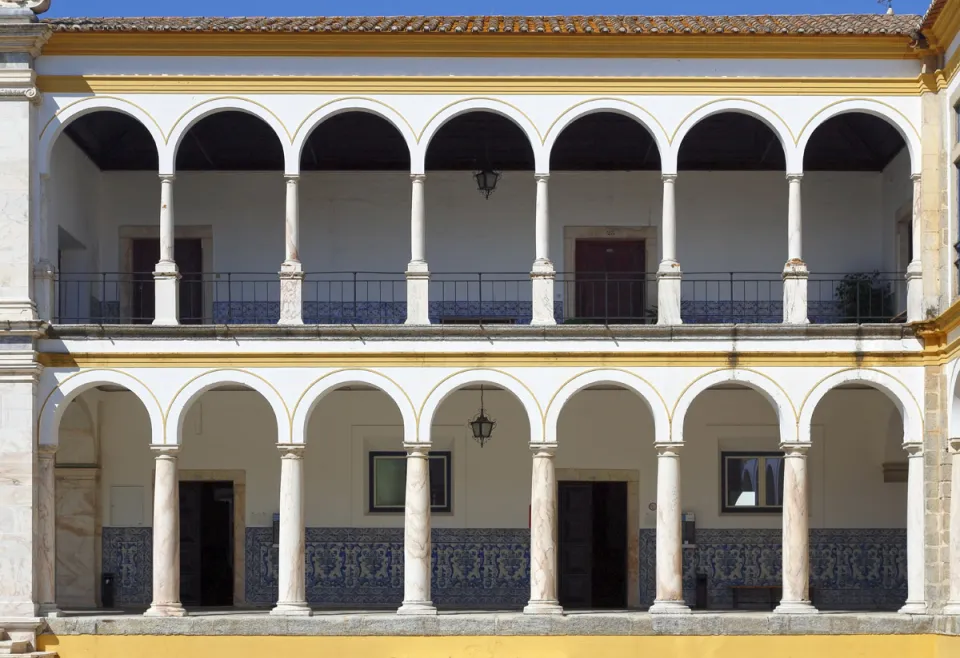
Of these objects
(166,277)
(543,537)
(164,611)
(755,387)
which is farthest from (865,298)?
(164,611)

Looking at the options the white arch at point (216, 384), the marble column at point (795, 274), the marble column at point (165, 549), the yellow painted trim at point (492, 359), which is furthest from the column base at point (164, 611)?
the marble column at point (795, 274)

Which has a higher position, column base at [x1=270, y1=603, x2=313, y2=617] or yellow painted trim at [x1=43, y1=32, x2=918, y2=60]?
yellow painted trim at [x1=43, y1=32, x2=918, y2=60]

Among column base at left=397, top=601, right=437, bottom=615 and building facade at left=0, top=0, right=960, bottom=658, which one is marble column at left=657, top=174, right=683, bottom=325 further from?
column base at left=397, top=601, right=437, bottom=615

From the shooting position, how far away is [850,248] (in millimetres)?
22578

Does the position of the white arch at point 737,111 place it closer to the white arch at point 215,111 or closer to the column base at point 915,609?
the white arch at point 215,111

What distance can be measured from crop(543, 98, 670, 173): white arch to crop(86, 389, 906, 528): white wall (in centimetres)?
372

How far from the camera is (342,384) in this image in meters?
19.9

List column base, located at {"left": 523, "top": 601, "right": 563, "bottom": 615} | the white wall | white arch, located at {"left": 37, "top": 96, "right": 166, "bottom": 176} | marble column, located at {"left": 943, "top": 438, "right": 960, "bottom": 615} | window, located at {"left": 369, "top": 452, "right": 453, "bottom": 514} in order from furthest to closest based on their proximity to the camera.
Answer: window, located at {"left": 369, "top": 452, "right": 453, "bottom": 514}
the white wall
white arch, located at {"left": 37, "top": 96, "right": 166, "bottom": 176}
column base, located at {"left": 523, "top": 601, "right": 563, "bottom": 615}
marble column, located at {"left": 943, "top": 438, "right": 960, "bottom": 615}

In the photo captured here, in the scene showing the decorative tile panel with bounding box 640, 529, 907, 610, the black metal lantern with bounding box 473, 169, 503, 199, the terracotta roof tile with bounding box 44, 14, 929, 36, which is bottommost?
the decorative tile panel with bounding box 640, 529, 907, 610

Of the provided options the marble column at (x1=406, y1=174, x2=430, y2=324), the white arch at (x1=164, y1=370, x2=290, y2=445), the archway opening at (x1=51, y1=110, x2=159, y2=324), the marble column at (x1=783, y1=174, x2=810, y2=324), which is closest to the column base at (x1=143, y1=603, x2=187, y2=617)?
the white arch at (x1=164, y1=370, x2=290, y2=445)

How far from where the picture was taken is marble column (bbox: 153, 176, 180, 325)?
19.9 meters

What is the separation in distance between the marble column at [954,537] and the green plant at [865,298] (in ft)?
9.74

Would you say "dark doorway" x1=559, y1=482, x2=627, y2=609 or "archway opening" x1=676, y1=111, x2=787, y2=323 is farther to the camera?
"dark doorway" x1=559, y1=482, x2=627, y2=609

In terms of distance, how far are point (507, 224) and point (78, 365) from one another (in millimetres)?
5836
